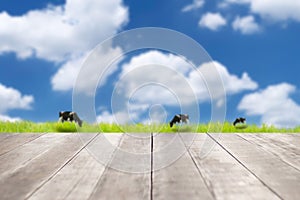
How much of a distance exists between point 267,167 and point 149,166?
726 millimetres

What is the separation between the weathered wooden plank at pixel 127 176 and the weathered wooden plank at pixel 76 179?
0.16 ft

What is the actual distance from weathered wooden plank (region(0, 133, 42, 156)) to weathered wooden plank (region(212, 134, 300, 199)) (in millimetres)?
1613

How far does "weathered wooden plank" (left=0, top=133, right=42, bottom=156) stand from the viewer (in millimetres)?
3137

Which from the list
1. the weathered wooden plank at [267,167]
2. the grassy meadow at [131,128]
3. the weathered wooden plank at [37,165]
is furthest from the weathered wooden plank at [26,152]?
the weathered wooden plank at [267,167]

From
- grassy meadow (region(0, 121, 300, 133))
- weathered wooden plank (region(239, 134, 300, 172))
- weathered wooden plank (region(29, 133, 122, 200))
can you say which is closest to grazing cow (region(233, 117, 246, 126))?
grassy meadow (region(0, 121, 300, 133))

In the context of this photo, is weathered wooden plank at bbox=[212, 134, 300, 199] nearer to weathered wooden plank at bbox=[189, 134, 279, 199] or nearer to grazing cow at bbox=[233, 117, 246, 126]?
weathered wooden plank at bbox=[189, 134, 279, 199]

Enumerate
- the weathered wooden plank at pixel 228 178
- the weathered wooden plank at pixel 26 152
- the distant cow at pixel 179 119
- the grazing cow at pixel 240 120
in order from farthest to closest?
the grazing cow at pixel 240 120, the distant cow at pixel 179 119, the weathered wooden plank at pixel 26 152, the weathered wooden plank at pixel 228 178

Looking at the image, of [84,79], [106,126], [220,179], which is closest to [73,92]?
[84,79]

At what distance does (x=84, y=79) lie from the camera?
264 cm

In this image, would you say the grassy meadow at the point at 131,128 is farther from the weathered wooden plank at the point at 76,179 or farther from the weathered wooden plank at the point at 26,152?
the weathered wooden plank at the point at 76,179

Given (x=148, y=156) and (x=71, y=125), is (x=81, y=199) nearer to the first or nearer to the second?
(x=148, y=156)

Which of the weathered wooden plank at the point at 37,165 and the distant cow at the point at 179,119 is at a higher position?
the distant cow at the point at 179,119

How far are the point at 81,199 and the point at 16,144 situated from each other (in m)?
1.53

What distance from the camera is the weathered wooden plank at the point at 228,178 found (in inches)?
78.7
